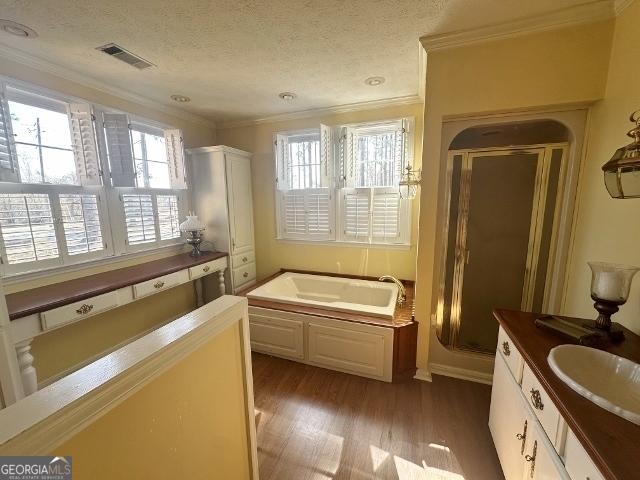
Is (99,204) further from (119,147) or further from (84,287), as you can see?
(84,287)

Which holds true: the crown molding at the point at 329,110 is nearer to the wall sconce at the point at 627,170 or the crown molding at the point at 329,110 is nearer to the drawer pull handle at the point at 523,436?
the wall sconce at the point at 627,170

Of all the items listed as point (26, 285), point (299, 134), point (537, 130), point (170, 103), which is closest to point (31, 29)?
point (170, 103)

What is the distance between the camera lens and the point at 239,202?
321 cm

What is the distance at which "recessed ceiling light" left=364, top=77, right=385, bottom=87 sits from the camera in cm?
223

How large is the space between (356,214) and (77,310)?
255 centimetres

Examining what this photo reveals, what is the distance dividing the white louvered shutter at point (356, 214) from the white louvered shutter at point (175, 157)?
1803 mm

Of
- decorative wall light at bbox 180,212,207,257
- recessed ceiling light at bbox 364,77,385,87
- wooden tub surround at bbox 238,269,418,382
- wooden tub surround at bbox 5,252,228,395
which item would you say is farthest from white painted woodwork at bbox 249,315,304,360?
recessed ceiling light at bbox 364,77,385,87

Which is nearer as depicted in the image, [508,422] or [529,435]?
[529,435]

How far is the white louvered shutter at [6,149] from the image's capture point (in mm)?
1697

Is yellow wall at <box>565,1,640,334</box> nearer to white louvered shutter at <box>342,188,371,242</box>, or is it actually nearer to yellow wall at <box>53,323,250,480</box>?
white louvered shutter at <box>342,188,371,242</box>

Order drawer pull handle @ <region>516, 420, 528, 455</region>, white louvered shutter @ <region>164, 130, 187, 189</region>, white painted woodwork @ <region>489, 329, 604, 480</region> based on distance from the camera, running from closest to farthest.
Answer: white painted woodwork @ <region>489, 329, 604, 480</region> → drawer pull handle @ <region>516, 420, 528, 455</region> → white louvered shutter @ <region>164, 130, 187, 189</region>

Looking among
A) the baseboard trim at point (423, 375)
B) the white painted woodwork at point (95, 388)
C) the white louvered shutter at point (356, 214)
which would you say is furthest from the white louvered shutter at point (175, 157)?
the baseboard trim at point (423, 375)

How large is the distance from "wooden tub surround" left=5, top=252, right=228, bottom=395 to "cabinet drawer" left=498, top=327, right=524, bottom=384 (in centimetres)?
230

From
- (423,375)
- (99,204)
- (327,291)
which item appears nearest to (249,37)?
(99,204)
